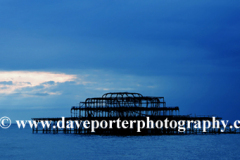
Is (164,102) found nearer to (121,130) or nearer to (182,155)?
(121,130)

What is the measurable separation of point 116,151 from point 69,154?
7.26 metres

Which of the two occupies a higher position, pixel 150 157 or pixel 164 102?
pixel 164 102

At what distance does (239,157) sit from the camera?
53969mm

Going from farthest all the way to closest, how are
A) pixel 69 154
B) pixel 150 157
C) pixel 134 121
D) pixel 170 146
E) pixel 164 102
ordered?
pixel 164 102 → pixel 134 121 → pixel 170 146 → pixel 69 154 → pixel 150 157

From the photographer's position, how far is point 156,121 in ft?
259

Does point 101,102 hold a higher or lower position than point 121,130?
higher

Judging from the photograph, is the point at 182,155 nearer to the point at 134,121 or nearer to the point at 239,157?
the point at 239,157

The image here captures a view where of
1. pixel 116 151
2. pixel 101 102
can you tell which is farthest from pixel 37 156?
pixel 101 102

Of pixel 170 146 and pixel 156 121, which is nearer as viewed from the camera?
pixel 170 146

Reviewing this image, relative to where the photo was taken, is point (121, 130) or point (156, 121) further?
point (121, 130)

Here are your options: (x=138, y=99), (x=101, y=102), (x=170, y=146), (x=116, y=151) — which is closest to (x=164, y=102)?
(x=138, y=99)

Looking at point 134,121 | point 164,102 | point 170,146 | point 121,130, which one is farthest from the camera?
point 164,102

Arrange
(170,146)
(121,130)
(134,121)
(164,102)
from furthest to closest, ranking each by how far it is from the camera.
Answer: (164,102)
(121,130)
(134,121)
(170,146)

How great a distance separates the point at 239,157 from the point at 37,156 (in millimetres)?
28767
